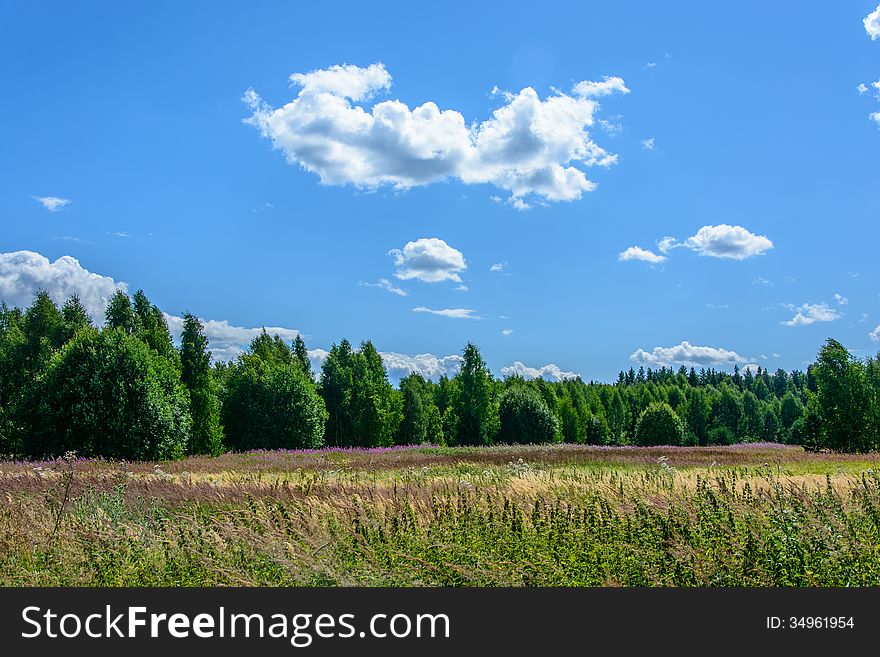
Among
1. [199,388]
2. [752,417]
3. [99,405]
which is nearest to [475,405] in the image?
[199,388]

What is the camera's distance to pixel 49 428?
24.8 m

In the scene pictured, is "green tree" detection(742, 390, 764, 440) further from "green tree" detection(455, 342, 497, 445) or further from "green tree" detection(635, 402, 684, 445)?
"green tree" detection(455, 342, 497, 445)

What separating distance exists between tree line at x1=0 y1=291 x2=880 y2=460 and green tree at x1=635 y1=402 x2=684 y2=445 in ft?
0.35

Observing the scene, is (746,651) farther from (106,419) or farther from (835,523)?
(106,419)

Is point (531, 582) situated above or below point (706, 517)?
below

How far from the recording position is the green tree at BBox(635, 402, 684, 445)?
56.0 metres

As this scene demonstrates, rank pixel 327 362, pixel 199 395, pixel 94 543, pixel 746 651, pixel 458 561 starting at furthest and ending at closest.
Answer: pixel 327 362, pixel 199 395, pixel 94 543, pixel 458 561, pixel 746 651

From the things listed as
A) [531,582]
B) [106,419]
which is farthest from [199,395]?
[531,582]

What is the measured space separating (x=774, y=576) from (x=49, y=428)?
2648 centimetres

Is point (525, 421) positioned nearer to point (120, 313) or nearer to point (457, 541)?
point (120, 313)

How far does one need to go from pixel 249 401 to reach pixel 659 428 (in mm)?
35582

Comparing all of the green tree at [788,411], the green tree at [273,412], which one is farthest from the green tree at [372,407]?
the green tree at [788,411]

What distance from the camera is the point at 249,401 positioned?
4259cm

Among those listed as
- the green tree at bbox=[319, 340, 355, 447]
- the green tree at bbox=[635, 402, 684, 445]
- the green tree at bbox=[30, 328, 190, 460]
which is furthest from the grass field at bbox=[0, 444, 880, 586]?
the green tree at bbox=[635, 402, 684, 445]
